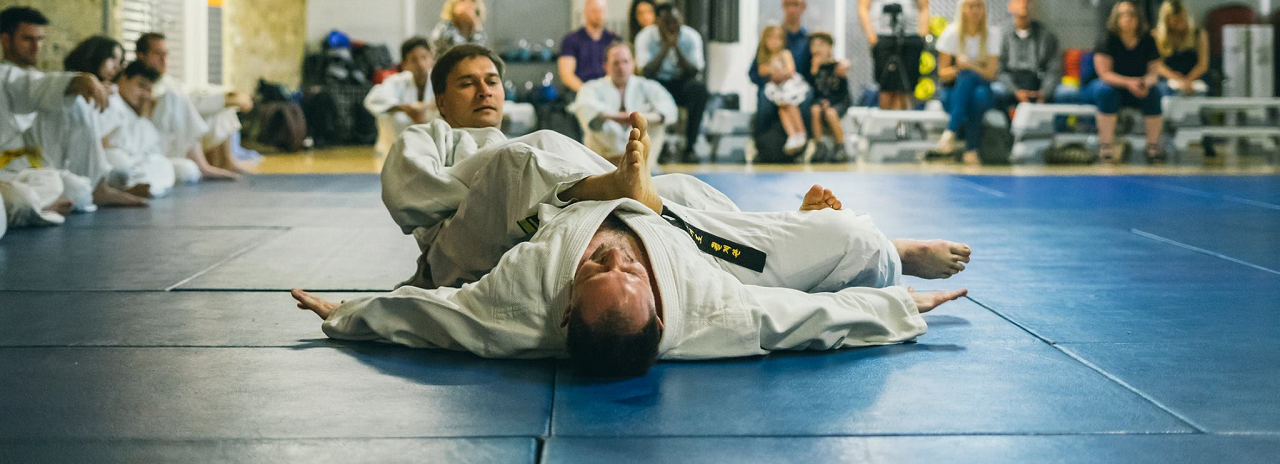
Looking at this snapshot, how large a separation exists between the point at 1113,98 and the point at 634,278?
8573 millimetres

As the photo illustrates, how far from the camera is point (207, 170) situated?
760cm

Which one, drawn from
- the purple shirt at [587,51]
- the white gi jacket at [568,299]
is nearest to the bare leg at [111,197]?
the white gi jacket at [568,299]

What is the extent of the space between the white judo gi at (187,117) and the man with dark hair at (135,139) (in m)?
0.14

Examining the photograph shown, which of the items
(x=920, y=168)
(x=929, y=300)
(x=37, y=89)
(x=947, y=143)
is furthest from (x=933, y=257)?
(x=947, y=143)

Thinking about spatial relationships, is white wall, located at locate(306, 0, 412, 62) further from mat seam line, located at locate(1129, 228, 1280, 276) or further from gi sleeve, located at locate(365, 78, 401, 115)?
mat seam line, located at locate(1129, 228, 1280, 276)

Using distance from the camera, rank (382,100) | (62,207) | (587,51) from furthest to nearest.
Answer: (587,51) → (382,100) → (62,207)

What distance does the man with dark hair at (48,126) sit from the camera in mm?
5211

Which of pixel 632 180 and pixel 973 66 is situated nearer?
pixel 632 180

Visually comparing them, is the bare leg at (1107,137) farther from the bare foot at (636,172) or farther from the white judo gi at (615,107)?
the bare foot at (636,172)

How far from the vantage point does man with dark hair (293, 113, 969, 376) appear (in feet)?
6.92

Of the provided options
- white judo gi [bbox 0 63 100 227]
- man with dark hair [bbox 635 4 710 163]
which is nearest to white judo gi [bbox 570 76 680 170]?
man with dark hair [bbox 635 4 710 163]

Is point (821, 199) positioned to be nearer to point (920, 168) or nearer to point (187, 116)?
point (187, 116)

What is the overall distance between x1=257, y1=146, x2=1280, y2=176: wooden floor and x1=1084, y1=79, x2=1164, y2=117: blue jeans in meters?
0.66

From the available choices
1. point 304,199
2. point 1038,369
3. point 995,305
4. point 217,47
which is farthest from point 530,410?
point 217,47
